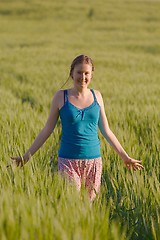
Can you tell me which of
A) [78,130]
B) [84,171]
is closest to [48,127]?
[78,130]

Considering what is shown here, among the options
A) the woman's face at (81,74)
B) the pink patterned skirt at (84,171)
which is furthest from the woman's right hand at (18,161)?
the woman's face at (81,74)

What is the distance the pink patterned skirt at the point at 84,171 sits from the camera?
10.0ft

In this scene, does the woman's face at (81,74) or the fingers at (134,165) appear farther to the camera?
the fingers at (134,165)

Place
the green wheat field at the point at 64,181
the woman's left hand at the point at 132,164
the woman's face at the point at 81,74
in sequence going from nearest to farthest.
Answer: the green wheat field at the point at 64,181, the woman's face at the point at 81,74, the woman's left hand at the point at 132,164

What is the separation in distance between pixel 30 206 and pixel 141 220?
0.86 meters

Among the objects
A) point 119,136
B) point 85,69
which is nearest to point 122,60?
point 119,136

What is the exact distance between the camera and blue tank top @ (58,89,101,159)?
3061 millimetres

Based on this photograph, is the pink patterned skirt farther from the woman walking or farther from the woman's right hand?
the woman's right hand

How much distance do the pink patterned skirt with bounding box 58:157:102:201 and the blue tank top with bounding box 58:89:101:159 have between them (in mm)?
28

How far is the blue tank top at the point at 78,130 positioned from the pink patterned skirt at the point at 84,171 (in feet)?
0.09

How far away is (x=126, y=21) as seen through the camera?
4397 cm

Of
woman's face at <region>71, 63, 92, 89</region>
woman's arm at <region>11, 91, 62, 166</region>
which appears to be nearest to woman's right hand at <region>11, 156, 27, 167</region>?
woman's arm at <region>11, 91, 62, 166</region>

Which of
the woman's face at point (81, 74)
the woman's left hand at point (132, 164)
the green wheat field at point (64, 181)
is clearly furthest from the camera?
the woman's left hand at point (132, 164)

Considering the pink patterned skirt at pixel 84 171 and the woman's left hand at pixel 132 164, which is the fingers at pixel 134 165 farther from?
the pink patterned skirt at pixel 84 171
